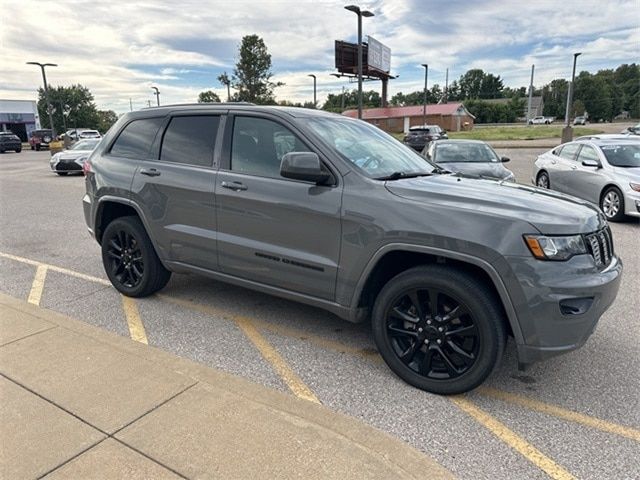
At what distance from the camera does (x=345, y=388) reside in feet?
10.5

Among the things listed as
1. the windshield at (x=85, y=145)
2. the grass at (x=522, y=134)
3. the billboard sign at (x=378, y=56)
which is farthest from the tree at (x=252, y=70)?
the windshield at (x=85, y=145)

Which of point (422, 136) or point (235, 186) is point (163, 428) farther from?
point (422, 136)

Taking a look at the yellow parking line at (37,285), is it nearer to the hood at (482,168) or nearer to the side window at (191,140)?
the side window at (191,140)

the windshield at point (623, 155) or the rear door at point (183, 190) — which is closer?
the rear door at point (183, 190)

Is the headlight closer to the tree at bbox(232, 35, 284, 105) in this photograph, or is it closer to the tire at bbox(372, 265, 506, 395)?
the tire at bbox(372, 265, 506, 395)

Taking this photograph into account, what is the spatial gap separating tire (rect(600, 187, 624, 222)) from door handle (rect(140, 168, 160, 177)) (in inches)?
314

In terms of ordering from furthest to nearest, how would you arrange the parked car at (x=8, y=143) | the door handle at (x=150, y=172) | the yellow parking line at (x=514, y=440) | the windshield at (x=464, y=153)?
1. the parked car at (x=8, y=143)
2. the windshield at (x=464, y=153)
3. the door handle at (x=150, y=172)
4. the yellow parking line at (x=514, y=440)

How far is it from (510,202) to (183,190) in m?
2.60

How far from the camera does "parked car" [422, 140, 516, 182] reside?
1020 cm

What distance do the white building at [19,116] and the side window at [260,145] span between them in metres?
65.8

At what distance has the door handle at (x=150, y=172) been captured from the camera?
434cm

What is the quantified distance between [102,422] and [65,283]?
10.6ft

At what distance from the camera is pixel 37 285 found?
5340 mm

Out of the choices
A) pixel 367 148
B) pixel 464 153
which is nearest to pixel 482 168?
pixel 464 153
